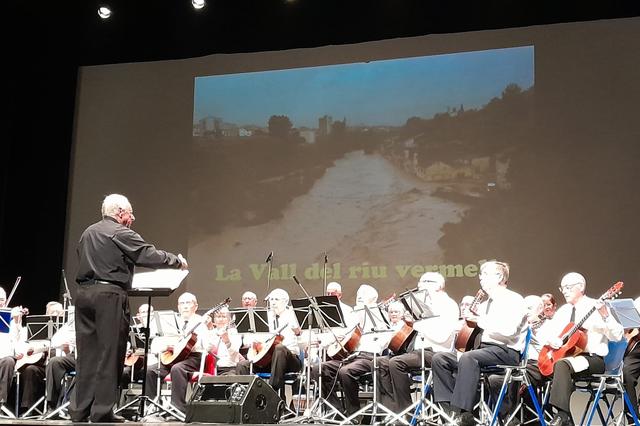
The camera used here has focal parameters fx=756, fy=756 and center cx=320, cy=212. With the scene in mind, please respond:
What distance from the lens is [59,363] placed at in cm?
816

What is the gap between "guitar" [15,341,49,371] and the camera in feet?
27.9

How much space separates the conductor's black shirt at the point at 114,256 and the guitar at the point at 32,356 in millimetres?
3528

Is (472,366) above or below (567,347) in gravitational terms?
below

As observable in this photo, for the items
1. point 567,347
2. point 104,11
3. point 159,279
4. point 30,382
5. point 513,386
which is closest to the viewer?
point 159,279

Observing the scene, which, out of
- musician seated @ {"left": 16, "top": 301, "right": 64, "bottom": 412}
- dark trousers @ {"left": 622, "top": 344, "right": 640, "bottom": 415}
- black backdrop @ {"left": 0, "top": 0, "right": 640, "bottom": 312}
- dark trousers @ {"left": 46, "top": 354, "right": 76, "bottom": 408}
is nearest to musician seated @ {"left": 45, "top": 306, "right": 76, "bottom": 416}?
dark trousers @ {"left": 46, "top": 354, "right": 76, "bottom": 408}

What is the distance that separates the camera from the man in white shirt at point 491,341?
587 centimetres

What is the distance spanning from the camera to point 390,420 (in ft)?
21.8

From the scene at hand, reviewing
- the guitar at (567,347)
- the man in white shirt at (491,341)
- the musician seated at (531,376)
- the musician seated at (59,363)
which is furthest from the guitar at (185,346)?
the guitar at (567,347)

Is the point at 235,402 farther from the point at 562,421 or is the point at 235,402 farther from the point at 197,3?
the point at 197,3

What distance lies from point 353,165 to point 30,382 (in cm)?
474

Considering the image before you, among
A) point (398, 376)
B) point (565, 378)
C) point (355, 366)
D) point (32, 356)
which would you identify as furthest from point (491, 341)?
point (32, 356)

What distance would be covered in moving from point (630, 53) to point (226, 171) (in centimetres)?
544

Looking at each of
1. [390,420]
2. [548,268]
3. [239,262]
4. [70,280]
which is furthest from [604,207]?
[70,280]

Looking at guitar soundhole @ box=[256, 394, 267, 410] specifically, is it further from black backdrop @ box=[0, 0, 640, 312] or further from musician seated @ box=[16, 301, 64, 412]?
black backdrop @ box=[0, 0, 640, 312]
